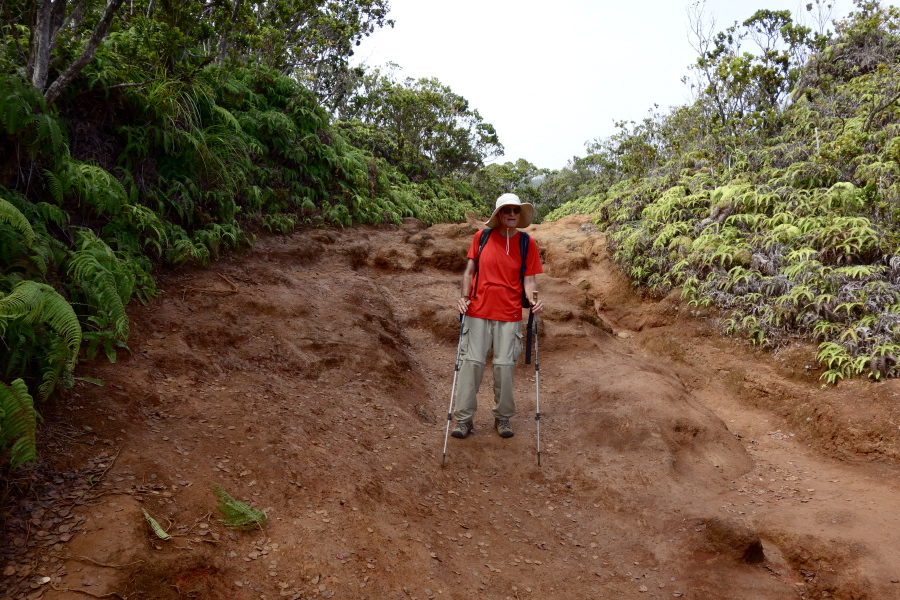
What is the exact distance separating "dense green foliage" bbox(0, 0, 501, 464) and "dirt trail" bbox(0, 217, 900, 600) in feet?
1.89

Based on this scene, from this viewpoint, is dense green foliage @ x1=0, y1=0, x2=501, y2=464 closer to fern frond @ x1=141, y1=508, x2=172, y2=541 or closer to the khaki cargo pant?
fern frond @ x1=141, y1=508, x2=172, y2=541

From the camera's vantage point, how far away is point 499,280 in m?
5.86

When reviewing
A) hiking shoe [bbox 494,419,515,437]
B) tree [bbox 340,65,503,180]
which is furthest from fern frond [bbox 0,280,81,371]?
tree [bbox 340,65,503,180]

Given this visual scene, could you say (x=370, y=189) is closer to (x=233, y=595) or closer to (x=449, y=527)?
(x=449, y=527)

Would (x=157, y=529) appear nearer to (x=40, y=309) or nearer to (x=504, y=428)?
(x=40, y=309)

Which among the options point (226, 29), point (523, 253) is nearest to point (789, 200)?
point (523, 253)

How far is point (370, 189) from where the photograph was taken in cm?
1541

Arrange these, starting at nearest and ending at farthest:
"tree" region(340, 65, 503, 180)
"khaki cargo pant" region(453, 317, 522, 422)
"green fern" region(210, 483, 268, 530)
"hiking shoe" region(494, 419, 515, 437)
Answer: "green fern" region(210, 483, 268, 530)
"khaki cargo pant" region(453, 317, 522, 422)
"hiking shoe" region(494, 419, 515, 437)
"tree" region(340, 65, 503, 180)

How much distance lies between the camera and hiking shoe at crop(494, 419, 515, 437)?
19.9 feet

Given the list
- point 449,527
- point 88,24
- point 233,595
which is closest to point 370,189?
point 88,24

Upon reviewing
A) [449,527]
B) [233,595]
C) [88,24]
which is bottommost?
[449,527]

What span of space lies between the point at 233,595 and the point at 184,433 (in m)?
1.64

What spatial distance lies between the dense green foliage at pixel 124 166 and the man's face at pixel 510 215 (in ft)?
12.3

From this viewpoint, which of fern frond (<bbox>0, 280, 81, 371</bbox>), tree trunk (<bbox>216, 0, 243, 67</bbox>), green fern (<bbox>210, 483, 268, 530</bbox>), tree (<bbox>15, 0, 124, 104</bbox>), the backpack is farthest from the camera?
tree trunk (<bbox>216, 0, 243, 67</bbox>)
